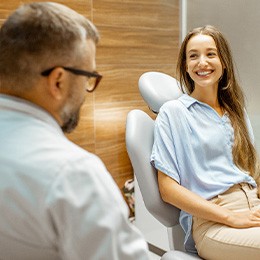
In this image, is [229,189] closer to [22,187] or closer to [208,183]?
[208,183]

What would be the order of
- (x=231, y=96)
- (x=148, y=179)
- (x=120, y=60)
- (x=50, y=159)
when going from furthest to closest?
(x=120, y=60), (x=231, y=96), (x=148, y=179), (x=50, y=159)

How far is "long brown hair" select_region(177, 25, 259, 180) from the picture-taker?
1.81 m

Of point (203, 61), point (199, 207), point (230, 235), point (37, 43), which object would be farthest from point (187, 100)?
point (37, 43)

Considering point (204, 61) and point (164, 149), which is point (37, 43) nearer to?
point (164, 149)

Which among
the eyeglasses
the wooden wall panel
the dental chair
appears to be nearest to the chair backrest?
the dental chair

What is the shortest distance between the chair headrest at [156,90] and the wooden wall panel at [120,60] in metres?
0.80

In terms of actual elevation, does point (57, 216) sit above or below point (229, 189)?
above

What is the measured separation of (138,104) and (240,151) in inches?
52.3

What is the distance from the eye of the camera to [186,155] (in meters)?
1.71

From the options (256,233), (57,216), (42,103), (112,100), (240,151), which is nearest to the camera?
(57,216)

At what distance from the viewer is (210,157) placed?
1.74 metres

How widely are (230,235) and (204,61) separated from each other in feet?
2.34

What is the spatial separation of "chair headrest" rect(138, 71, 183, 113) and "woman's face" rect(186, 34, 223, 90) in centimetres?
18

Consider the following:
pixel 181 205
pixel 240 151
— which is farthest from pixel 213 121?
pixel 181 205
